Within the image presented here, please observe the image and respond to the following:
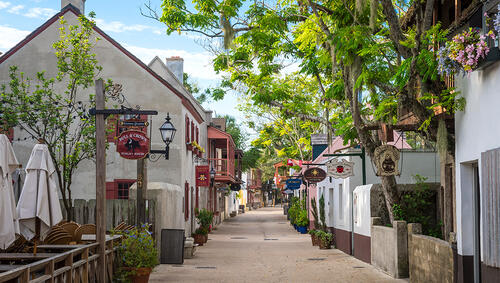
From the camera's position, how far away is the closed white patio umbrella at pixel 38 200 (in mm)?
9930

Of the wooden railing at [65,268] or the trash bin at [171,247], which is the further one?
the trash bin at [171,247]

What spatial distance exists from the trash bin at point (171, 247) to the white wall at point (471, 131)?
908 centimetres

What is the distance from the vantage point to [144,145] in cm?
1503

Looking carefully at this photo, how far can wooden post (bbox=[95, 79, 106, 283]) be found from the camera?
448 inches

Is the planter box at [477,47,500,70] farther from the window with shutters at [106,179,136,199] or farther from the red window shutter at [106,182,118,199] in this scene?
the red window shutter at [106,182,118,199]

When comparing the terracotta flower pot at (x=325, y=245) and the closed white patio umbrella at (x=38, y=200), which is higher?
the closed white patio umbrella at (x=38, y=200)

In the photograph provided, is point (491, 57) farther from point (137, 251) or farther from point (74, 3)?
point (74, 3)

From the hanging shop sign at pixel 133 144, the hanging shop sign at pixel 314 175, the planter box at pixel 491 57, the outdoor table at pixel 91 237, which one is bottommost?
the outdoor table at pixel 91 237

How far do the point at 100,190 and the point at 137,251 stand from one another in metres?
1.99

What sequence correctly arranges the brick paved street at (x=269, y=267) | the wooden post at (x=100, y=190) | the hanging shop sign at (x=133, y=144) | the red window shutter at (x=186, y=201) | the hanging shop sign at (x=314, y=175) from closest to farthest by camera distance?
the wooden post at (x=100, y=190)
the brick paved street at (x=269, y=267)
the hanging shop sign at (x=133, y=144)
the hanging shop sign at (x=314, y=175)
the red window shutter at (x=186, y=201)

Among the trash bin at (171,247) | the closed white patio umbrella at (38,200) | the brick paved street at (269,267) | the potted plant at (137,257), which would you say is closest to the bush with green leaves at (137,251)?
the potted plant at (137,257)

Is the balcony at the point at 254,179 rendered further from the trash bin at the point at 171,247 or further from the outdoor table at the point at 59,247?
the outdoor table at the point at 59,247

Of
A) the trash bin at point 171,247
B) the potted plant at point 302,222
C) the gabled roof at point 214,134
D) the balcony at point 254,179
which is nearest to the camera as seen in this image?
the trash bin at point 171,247

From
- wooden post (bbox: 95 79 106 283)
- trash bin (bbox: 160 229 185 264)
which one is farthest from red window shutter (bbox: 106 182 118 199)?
wooden post (bbox: 95 79 106 283)
